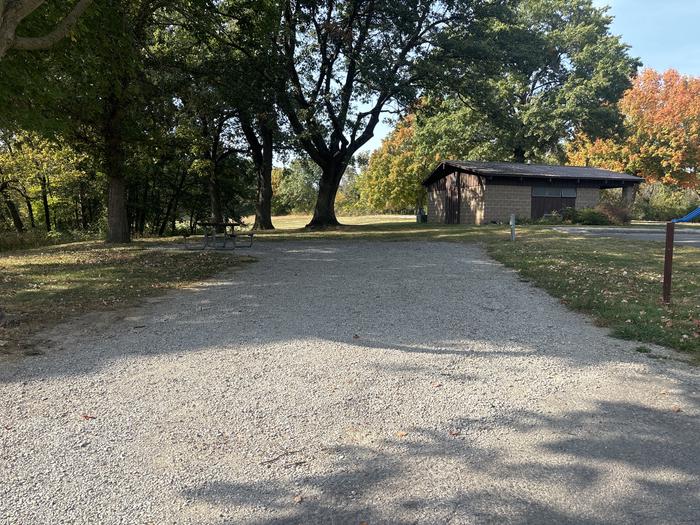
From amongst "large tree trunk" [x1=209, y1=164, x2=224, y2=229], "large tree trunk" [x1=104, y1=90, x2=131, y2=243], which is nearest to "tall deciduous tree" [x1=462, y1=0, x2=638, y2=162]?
"large tree trunk" [x1=209, y1=164, x2=224, y2=229]

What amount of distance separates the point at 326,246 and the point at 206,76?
796 centimetres

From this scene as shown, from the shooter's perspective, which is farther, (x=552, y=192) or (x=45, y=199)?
(x=45, y=199)

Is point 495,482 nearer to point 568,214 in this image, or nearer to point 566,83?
point 568,214

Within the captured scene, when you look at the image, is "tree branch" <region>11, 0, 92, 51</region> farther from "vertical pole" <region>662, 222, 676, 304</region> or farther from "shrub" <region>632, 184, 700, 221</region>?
"shrub" <region>632, 184, 700, 221</region>

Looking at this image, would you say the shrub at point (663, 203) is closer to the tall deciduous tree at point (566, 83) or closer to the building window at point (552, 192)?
the tall deciduous tree at point (566, 83)

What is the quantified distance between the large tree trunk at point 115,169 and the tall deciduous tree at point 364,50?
240 inches

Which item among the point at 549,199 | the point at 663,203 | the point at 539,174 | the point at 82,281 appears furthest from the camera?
the point at 663,203

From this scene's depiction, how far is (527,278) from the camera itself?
9234 mm

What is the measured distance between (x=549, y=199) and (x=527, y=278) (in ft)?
71.3

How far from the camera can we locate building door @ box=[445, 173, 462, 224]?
30.7 metres

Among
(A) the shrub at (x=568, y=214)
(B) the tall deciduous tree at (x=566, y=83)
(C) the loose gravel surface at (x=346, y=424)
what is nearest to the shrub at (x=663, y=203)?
(B) the tall deciduous tree at (x=566, y=83)

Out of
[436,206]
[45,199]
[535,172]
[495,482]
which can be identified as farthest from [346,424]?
[45,199]

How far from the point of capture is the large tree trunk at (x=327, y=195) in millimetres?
25797

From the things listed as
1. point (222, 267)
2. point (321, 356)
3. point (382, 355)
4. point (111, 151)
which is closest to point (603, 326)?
point (382, 355)
